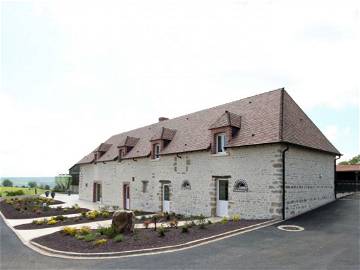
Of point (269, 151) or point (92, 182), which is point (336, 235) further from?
point (92, 182)

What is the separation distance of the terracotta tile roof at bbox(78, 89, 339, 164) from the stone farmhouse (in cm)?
6

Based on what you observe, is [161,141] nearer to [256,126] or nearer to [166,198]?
[166,198]

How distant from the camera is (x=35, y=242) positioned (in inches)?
457

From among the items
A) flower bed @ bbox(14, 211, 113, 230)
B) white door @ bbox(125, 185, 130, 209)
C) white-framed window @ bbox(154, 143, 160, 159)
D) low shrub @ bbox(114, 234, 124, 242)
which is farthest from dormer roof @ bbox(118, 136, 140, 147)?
low shrub @ bbox(114, 234, 124, 242)

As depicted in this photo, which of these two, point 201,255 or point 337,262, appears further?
point 201,255

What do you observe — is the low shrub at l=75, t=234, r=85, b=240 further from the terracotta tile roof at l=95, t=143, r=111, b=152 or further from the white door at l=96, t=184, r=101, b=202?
the terracotta tile roof at l=95, t=143, r=111, b=152

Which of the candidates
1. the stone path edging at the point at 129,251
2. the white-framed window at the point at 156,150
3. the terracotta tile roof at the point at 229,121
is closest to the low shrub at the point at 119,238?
the stone path edging at the point at 129,251

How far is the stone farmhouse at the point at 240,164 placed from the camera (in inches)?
566

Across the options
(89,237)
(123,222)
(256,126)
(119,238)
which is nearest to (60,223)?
(89,237)

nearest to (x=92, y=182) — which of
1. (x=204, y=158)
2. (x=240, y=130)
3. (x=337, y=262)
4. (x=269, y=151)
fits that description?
(x=204, y=158)

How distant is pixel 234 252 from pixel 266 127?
7988mm

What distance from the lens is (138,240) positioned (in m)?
10.7

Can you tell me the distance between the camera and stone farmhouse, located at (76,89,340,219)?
47.1 feet

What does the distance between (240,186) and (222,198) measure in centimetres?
161
